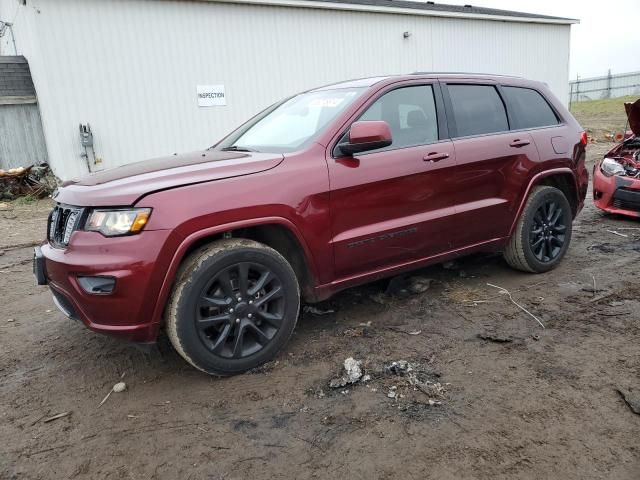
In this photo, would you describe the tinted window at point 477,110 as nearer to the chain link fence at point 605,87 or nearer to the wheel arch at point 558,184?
the wheel arch at point 558,184

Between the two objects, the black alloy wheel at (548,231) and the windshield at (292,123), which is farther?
the black alloy wheel at (548,231)

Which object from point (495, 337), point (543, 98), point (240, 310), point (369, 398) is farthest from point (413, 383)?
point (543, 98)

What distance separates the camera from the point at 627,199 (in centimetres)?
626

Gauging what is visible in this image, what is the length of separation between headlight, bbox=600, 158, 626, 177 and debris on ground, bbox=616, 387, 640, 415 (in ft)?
15.1

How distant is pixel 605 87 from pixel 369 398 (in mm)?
44170

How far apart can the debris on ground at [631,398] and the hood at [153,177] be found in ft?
7.67

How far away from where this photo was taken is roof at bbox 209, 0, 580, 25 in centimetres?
1300

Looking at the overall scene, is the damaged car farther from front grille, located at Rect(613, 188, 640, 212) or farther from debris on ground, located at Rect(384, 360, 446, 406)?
debris on ground, located at Rect(384, 360, 446, 406)

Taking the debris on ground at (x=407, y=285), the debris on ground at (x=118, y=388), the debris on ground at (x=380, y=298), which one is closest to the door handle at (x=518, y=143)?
the debris on ground at (x=407, y=285)

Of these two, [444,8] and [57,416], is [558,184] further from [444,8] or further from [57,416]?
[444,8]

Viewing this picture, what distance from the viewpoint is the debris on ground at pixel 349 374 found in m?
2.91

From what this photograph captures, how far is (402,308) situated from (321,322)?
66cm

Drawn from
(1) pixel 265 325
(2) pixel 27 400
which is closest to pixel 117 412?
(2) pixel 27 400

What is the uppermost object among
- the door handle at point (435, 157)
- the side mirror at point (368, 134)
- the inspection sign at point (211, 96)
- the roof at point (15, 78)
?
the roof at point (15, 78)
